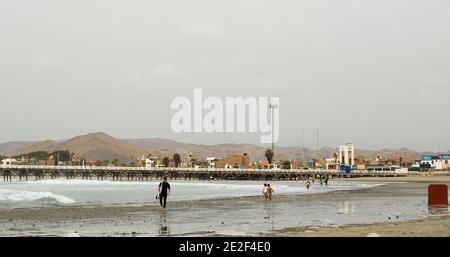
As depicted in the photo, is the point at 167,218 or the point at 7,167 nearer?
the point at 167,218

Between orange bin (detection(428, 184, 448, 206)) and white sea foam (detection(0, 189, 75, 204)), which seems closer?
orange bin (detection(428, 184, 448, 206))

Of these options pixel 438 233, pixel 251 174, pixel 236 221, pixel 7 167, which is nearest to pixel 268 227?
pixel 236 221

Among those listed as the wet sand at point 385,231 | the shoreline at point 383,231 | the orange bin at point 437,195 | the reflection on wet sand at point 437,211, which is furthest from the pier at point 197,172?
the wet sand at point 385,231

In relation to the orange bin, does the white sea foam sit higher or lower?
lower

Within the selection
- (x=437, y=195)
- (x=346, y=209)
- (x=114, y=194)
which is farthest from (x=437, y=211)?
(x=114, y=194)

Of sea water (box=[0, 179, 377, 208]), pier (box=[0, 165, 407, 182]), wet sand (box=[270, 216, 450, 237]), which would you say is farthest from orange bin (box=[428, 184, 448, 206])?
pier (box=[0, 165, 407, 182])

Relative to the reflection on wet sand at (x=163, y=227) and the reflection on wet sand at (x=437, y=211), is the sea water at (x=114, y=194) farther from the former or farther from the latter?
the reflection on wet sand at (x=437, y=211)

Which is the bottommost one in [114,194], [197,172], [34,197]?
[197,172]

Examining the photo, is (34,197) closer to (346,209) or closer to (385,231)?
(346,209)

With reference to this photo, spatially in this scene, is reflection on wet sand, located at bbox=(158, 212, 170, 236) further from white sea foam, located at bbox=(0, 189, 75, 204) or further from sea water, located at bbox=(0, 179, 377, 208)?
white sea foam, located at bbox=(0, 189, 75, 204)
